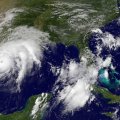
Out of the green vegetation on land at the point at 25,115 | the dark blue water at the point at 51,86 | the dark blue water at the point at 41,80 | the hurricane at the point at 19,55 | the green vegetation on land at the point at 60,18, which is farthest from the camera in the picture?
the green vegetation on land at the point at 60,18

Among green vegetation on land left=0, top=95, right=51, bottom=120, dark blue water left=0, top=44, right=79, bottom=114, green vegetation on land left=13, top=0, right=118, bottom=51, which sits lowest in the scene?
green vegetation on land left=0, top=95, right=51, bottom=120

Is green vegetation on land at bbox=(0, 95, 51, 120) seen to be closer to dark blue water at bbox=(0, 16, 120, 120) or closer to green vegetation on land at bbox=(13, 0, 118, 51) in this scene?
dark blue water at bbox=(0, 16, 120, 120)

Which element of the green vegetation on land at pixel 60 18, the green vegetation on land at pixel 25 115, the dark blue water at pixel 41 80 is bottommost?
the green vegetation on land at pixel 25 115

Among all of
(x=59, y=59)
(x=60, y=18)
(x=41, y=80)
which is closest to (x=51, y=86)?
(x=41, y=80)

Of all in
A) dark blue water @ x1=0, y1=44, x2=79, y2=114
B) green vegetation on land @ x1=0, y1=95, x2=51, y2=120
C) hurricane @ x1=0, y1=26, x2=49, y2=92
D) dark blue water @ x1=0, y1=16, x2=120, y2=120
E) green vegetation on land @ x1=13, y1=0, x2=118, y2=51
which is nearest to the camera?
green vegetation on land @ x1=0, y1=95, x2=51, y2=120

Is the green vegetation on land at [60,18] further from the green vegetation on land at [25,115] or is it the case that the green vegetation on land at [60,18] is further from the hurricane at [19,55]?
the green vegetation on land at [25,115]

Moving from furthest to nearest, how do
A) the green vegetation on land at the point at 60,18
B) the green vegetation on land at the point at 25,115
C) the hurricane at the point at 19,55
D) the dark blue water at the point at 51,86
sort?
the green vegetation on land at the point at 60,18 < the hurricane at the point at 19,55 < the dark blue water at the point at 51,86 < the green vegetation on land at the point at 25,115

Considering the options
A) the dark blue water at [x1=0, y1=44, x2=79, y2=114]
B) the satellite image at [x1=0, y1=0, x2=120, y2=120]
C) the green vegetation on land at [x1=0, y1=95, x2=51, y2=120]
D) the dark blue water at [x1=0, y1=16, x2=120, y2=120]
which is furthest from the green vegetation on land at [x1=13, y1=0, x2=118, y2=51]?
the green vegetation on land at [x1=0, y1=95, x2=51, y2=120]

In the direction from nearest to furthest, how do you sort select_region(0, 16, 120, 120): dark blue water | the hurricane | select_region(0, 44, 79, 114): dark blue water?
select_region(0, 16, 120, 120): dark blue water
select_region(0, 44, 79, 114): dark blue water
the hurricane

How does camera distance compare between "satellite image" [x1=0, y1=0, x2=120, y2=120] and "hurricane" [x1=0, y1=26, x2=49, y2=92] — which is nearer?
"satellite image" [x1=0, y1=0, x2=120, y2=120]

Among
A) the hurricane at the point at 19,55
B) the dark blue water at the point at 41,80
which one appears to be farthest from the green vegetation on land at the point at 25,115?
the hurricane at the point at 19,55
